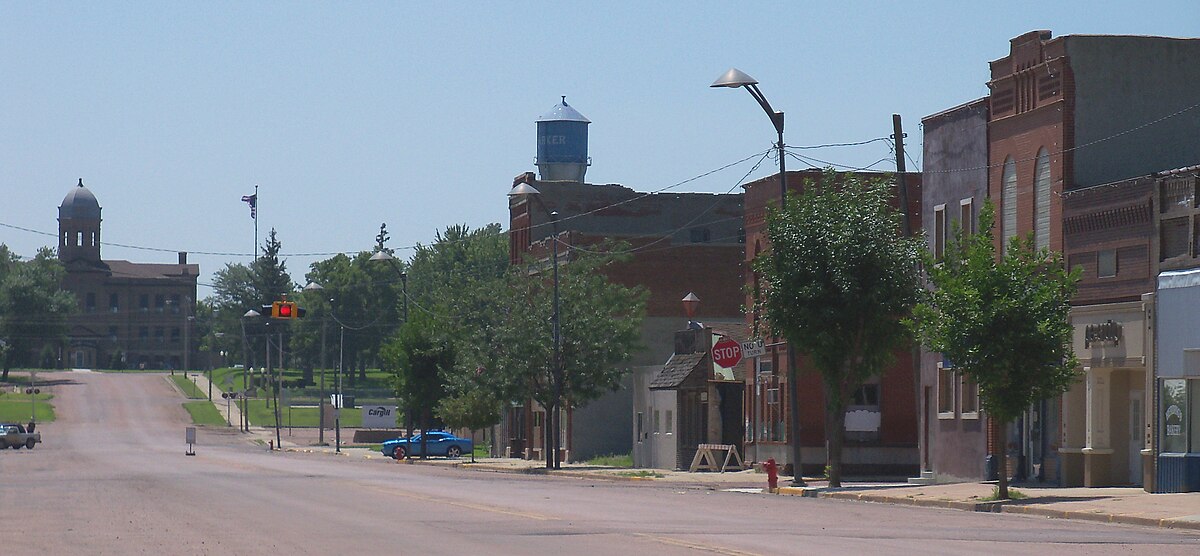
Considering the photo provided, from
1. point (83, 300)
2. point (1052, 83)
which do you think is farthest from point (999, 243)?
point (83, 300)

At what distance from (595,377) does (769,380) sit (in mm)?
10469

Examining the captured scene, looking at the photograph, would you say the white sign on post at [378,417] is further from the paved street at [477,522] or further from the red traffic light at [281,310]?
the paved street at [477,522]

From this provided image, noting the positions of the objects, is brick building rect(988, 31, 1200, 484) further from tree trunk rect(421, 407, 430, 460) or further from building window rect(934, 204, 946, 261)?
tree trunk rect(421, 407, 430, 460)

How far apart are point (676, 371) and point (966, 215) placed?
19493 mm

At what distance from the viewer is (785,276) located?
1463 inches

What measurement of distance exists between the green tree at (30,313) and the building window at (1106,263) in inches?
5892

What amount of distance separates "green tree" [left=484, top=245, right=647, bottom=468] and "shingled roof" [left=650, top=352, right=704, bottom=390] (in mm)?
1855

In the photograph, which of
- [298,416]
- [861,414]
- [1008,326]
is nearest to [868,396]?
[861,414]

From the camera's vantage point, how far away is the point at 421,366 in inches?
2913

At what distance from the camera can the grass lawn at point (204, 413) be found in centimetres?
12359

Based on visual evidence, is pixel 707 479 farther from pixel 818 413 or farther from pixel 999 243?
pixel 999 243

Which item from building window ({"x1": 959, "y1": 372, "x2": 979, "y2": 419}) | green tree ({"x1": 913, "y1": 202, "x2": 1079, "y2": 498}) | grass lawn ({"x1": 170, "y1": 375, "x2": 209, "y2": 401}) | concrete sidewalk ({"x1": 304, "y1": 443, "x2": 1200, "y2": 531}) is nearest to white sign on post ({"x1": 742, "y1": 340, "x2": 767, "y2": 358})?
concrete sidewalk ({"x1": 304, "y1": 443, "x2": 1200, "y2": 531})

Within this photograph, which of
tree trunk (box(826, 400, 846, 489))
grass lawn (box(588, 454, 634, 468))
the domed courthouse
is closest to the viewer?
tree trunk (box(826, 400, 846, 489))

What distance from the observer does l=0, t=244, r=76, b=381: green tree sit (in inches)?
6757
